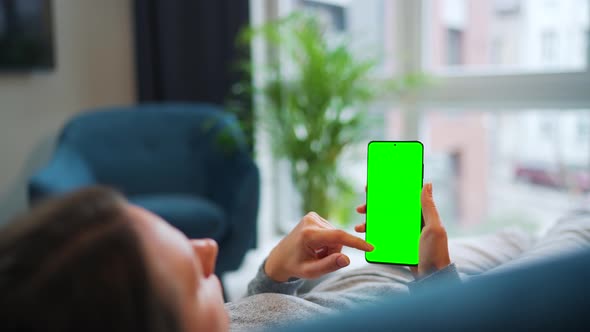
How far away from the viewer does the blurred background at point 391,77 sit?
2678mm

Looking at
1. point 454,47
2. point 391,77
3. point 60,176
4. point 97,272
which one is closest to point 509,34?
point 454,47

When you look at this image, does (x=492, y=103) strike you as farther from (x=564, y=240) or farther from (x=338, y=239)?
(x=338, y=239)

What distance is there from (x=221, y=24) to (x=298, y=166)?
1056 millimetres

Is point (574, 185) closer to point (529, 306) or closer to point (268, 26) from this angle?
point (268, 26)

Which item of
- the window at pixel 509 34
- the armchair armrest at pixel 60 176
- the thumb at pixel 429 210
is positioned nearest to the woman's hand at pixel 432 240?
the thumb at pixel 429 210

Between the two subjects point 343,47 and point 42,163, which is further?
point 42,163

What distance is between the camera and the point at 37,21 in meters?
3.03

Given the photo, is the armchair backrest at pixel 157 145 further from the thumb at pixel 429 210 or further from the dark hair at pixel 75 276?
the dark hair at pixel 75 276

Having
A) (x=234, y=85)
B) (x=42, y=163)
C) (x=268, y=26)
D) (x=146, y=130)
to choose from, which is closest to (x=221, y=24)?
(x=234, y=85)

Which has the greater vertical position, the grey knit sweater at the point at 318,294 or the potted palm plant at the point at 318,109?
the potted palm plant at the point at 318,109

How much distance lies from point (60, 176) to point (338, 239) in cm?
184

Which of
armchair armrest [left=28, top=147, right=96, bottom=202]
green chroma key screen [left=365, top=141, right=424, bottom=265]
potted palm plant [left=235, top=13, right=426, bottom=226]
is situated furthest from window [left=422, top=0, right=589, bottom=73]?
green chroma key screen [left=365, top=141, right=424, bottom=265]

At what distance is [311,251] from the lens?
80 centimetres

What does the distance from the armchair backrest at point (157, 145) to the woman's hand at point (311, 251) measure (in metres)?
1.88
